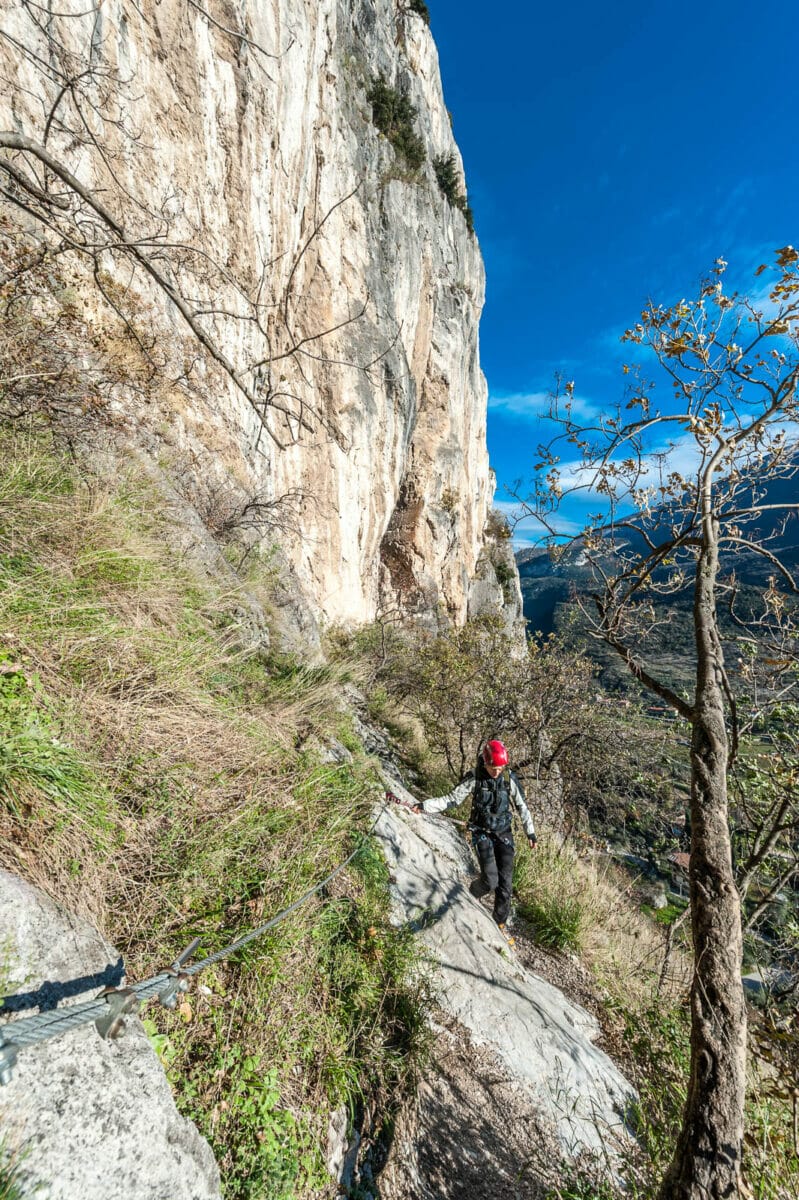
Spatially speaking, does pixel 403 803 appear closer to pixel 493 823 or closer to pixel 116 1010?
pixel 493 823

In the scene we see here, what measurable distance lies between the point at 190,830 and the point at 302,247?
6676mm

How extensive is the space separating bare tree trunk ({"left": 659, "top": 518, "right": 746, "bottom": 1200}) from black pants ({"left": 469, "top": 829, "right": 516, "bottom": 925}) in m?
2.52

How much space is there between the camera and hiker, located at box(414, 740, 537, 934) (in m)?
4.58

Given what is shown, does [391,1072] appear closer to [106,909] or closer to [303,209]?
[106,909]

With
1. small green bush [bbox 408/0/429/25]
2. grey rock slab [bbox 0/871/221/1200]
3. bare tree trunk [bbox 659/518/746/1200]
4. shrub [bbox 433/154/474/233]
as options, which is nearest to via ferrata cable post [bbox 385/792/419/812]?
bare tree trunk [bbox 659/518/746/1200]

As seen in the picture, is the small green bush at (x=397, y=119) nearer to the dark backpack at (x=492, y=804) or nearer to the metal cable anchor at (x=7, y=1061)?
the dark backpack at (x=492, y=804)

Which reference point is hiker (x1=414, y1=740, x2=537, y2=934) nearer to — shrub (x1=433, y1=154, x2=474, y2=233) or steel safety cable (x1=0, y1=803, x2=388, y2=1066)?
steel safety cable (x1=0, y1=803, x2=388, y2=1066)

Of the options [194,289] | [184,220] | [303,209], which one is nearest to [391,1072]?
[194,289]

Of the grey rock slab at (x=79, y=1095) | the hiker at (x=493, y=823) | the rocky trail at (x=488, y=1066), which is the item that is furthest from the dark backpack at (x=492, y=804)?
the grey rock slab at (x=79, y=1095)

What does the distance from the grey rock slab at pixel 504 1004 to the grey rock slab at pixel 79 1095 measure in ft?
6.77

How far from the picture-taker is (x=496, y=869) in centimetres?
471

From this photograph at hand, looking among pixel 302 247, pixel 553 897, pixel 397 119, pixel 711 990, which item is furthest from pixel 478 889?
pixel 397 119

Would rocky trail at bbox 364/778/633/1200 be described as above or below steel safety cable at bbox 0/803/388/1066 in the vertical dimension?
below

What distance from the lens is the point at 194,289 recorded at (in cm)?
774
